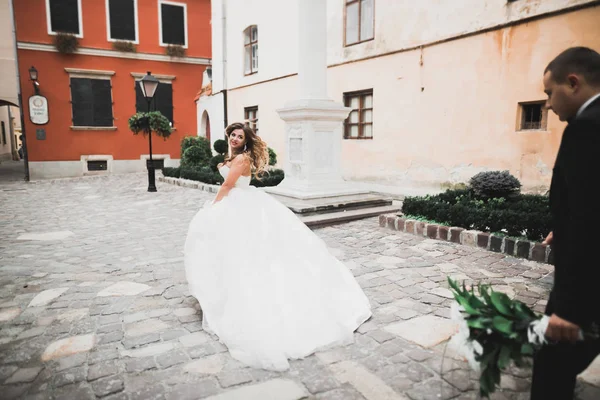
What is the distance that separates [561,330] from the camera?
1479mm

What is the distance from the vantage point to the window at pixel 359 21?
10484 millimetres

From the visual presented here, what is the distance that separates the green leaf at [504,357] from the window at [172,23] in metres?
20.1

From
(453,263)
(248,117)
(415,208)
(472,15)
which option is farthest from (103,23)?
(453,263)

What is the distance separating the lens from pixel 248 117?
51.5ft

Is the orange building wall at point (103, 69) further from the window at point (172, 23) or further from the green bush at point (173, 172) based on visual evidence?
the green bush at point (173, 172)

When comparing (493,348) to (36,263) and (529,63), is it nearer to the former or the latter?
(36,263)

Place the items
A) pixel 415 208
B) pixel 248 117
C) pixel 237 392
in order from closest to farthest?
pixel 237 392 → pixel 415 208 → pixel 248 117

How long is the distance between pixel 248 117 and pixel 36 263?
11.7m

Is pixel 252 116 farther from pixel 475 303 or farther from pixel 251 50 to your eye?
pixel 475 303

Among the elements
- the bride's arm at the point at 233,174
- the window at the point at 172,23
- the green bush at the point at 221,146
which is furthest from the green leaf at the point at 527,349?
the window at the point at 172,23

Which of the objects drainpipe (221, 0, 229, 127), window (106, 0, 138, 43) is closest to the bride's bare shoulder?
drainpipe (221, 0, 229, 127)

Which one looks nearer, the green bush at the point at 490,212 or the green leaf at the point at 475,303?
the green leaf at the point at 475,303

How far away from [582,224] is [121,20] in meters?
20.3

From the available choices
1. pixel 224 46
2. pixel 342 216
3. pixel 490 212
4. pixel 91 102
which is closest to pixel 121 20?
pixel 91 102
